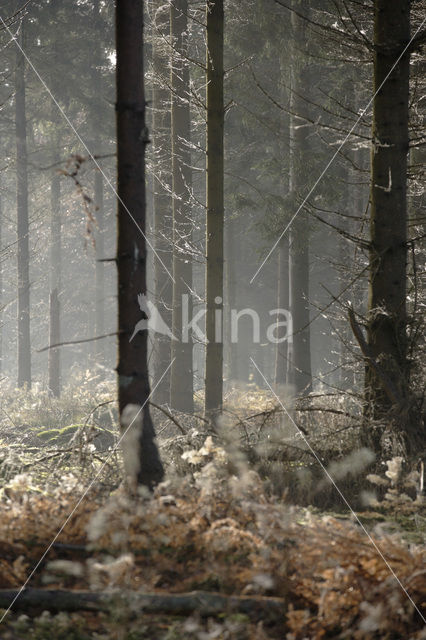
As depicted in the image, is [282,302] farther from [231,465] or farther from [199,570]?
[199,570]

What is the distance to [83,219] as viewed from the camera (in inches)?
1411

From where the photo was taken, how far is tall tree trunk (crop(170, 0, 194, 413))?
44.2 ft

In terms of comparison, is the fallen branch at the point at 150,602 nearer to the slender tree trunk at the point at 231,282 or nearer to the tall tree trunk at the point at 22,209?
the tall tree trunk at the point at 22,209

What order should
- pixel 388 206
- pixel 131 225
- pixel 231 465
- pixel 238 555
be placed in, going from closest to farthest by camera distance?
1. pixel 238 555
2. pixel 131 225
3. pixel 231 465
4. pixel 388 206

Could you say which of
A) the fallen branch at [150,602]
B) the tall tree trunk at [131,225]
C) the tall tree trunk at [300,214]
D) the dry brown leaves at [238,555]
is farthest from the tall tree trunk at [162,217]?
the fallen branch at [150,602]

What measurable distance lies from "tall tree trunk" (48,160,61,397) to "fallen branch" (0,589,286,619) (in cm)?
1673

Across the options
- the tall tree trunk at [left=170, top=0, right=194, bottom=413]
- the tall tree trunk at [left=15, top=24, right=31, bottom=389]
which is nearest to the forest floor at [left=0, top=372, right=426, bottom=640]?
the tall tree trunk at [left=170, top=0, right=194, bottom=413]

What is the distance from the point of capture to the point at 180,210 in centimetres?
1391

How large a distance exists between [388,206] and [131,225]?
3028 mm

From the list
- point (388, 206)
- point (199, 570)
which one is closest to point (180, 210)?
point (388, 206)

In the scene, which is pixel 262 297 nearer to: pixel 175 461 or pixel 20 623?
pixel 175 461

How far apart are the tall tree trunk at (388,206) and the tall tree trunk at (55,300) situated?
49.3ft

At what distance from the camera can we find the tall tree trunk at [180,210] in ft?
44.2

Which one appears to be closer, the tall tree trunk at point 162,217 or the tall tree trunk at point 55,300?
the tall tree trunk at point 162,217
